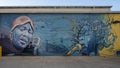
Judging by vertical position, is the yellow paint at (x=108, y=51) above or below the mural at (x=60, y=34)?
below

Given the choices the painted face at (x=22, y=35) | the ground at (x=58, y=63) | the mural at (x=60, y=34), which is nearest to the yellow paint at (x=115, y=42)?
the mural at (x=60, y=34)

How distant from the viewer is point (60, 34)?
25.6m

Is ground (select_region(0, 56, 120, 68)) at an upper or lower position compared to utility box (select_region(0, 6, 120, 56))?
lower

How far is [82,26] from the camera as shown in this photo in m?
25.7

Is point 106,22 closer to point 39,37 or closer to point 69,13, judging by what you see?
point 69,13

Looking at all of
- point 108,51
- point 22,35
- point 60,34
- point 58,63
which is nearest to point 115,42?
point 108,51

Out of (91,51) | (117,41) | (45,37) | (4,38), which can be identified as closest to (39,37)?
(45,37)

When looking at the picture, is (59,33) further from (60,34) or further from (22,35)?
(22,35)

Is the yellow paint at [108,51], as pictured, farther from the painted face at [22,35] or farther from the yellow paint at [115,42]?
the painted face at [22,35]

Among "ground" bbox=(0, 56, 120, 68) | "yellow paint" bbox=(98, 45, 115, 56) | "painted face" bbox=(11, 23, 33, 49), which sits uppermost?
"painted face" bbox=(11, 23, 33, 49)

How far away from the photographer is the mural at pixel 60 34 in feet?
83.1

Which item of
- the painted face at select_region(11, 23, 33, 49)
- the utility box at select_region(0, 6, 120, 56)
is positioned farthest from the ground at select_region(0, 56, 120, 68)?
the painted face at select_region(11, 23, 33, 49)

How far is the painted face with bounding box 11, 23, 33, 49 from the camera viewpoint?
25359 mm

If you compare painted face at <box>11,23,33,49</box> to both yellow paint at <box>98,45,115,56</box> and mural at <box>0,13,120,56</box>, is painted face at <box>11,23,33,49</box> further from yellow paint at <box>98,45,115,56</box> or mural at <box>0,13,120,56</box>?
yellow paint at <box>98,45,115,56</box>
